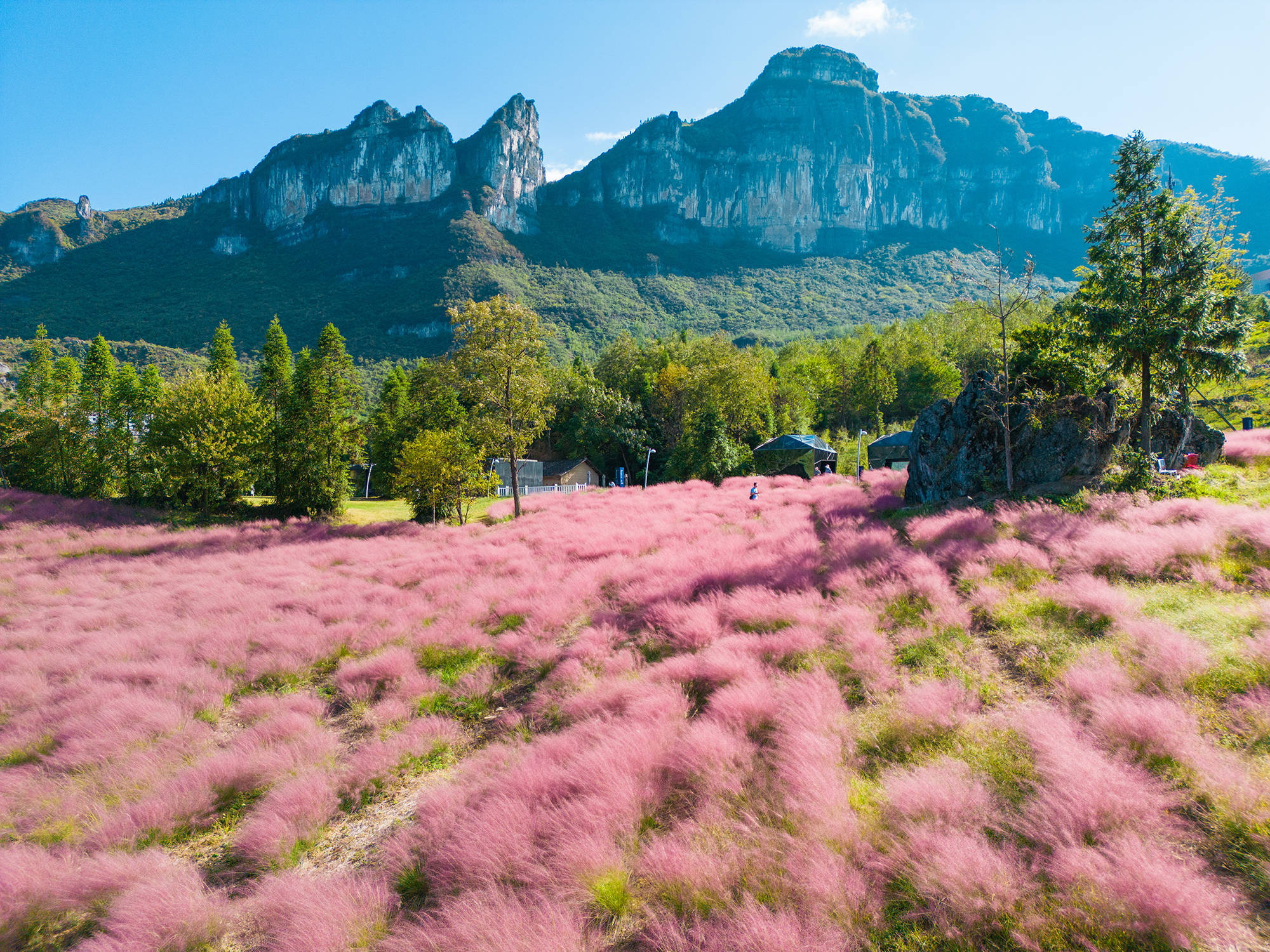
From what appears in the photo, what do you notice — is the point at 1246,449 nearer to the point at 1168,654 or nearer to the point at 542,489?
the point at 1168,654

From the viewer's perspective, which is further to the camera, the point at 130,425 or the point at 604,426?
the point at 604,426

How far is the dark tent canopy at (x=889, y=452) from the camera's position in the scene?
142ft

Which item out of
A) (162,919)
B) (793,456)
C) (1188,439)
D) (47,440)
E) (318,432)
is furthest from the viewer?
(793,456)

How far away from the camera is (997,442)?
49.8 feet

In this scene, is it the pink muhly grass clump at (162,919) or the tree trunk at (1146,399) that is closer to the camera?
the pink muhly grass clump at (162,919)

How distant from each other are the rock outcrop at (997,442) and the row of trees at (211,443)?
30.4 metres

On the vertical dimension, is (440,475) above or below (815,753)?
above

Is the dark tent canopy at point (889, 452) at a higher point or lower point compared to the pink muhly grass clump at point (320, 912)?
higher

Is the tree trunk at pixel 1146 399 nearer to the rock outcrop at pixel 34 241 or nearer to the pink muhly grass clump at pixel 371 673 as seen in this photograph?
the pink muhly grass clump at pixel 371 673

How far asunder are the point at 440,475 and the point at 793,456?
27410 mm

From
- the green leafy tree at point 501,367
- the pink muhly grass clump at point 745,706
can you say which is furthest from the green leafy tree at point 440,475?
the pink muhly grass clump at point 745,706

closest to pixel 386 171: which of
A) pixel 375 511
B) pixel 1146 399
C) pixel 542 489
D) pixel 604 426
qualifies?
pixel 604 426

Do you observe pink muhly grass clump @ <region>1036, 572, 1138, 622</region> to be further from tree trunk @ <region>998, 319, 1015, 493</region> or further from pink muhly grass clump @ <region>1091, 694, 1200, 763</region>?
tree trunk @ <region>998, 319, 1015, 493</region>

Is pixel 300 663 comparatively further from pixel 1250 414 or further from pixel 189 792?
pixel 1250 414
